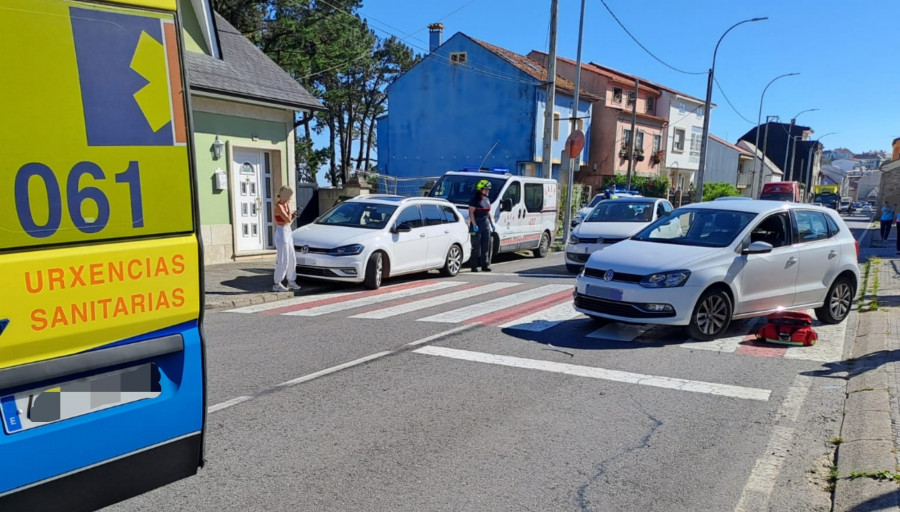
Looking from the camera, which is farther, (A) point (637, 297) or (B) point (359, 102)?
(B) point (359, 102)

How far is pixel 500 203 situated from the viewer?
599 inches

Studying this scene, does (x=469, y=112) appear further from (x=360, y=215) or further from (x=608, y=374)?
(x=608, y=374)

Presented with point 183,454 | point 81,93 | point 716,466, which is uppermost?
point 81,93

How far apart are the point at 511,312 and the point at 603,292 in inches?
73.1

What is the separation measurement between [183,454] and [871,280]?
44.9ft

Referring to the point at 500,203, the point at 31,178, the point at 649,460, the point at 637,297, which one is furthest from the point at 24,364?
the point at 500,203

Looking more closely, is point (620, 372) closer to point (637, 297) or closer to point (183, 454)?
point (637, 297)

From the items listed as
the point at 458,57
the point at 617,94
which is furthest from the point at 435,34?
the point at 617,94

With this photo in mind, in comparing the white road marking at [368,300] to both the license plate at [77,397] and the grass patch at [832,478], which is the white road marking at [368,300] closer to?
the license plate at [77,397]

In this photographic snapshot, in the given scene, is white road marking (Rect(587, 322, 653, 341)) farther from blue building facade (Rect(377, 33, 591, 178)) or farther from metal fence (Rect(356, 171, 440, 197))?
blue building facade (Rect(377, 33, 591, 178))

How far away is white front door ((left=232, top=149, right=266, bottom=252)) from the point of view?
46.5ft

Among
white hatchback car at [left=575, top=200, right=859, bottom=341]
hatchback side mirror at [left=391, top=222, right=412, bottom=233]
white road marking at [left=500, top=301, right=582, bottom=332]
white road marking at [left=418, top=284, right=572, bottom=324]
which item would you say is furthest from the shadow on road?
hatchback side mirror at [left=391, top=222, right=412, bottom=233]

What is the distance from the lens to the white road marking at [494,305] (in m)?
8.52

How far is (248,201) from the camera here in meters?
14.6
